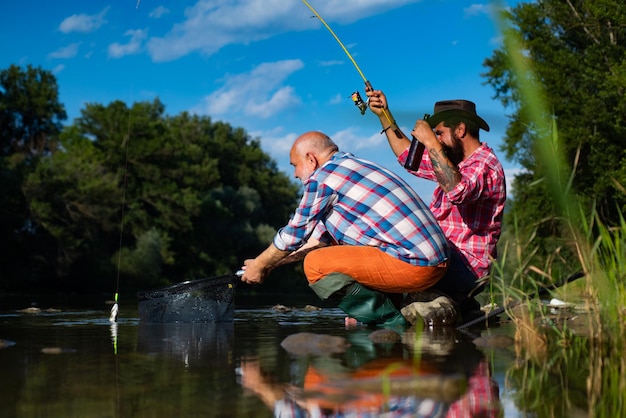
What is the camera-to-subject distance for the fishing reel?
6729 mm

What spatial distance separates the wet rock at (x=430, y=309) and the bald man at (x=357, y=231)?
275 millimetres

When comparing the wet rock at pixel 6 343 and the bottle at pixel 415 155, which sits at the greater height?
the bottle at pixel 415 155

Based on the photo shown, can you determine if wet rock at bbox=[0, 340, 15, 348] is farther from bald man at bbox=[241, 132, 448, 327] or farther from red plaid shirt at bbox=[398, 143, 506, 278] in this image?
red plaid shirt at bbox=[398, 143, 506, 278]

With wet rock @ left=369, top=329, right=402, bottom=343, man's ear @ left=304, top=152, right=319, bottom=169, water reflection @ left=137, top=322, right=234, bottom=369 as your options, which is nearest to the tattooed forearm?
man's ear @ left=304, top=152, right=319, bottom=169

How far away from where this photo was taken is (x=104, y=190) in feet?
113

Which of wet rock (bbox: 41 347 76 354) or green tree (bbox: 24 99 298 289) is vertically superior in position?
green tree (bbox: 24 99 298 289)

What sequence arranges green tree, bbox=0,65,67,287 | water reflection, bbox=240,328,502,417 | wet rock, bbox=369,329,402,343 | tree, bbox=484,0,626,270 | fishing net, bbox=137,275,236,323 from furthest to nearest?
green tree, bbox=0,65,67,287, tree, bbox=484,0,626,270, fishing net, bbox=137,275,236,323, wet rock, bbox=369,329,402,343, water reflection, bbox=240,328,502,417

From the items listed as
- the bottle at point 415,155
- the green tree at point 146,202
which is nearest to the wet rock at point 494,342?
the bottle at point 415,155

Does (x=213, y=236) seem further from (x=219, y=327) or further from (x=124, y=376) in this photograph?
(x=124, y=376)

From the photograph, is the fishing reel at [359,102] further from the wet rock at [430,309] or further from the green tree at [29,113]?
the green tree at [29,113]

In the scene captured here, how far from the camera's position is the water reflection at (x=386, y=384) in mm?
2600

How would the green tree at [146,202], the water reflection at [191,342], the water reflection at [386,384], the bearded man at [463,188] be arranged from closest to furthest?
1. the water reflection at [386,384]
2. the water reflection at [191,342]
3. the bearded man at [463,188]
4. the green tree at [146,202]

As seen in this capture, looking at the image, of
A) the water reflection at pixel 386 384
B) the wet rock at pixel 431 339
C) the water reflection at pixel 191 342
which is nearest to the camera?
the water reflection at pixel 386 384

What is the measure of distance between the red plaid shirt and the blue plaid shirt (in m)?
0.47
